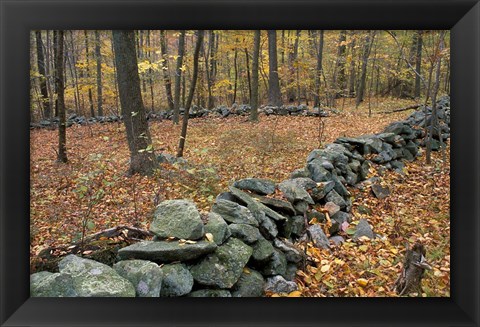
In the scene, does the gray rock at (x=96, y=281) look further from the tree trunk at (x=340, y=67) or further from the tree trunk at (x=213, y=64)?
the tree trunk at (x=213, y=64)

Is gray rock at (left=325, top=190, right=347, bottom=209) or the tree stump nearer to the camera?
the tree stump

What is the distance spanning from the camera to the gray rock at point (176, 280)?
1832 millimetres

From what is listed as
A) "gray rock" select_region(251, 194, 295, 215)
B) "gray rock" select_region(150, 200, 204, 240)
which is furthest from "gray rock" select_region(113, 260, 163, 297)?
"gray rock" select_region(251, 194, 295, 215)

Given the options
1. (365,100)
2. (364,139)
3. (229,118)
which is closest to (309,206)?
(364,139)

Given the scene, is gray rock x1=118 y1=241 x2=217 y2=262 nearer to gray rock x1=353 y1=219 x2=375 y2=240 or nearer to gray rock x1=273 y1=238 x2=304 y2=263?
gray rock x1=273 y1=238 x2=304 y2=263

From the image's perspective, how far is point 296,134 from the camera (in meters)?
7.74

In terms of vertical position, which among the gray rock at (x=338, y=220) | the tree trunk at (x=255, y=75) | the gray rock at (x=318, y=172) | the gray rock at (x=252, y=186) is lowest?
the gray rock at (x=338, y=220)

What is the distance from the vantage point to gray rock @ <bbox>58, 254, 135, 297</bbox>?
5.30ft

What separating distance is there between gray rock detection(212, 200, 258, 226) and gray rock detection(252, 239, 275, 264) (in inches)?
6.7

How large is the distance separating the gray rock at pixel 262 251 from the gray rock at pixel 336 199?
1.51 metres

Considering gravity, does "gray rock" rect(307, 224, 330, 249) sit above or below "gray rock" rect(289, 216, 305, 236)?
below

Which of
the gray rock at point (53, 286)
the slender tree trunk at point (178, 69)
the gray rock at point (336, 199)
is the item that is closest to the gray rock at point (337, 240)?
the gray rock at point (336, 199)
